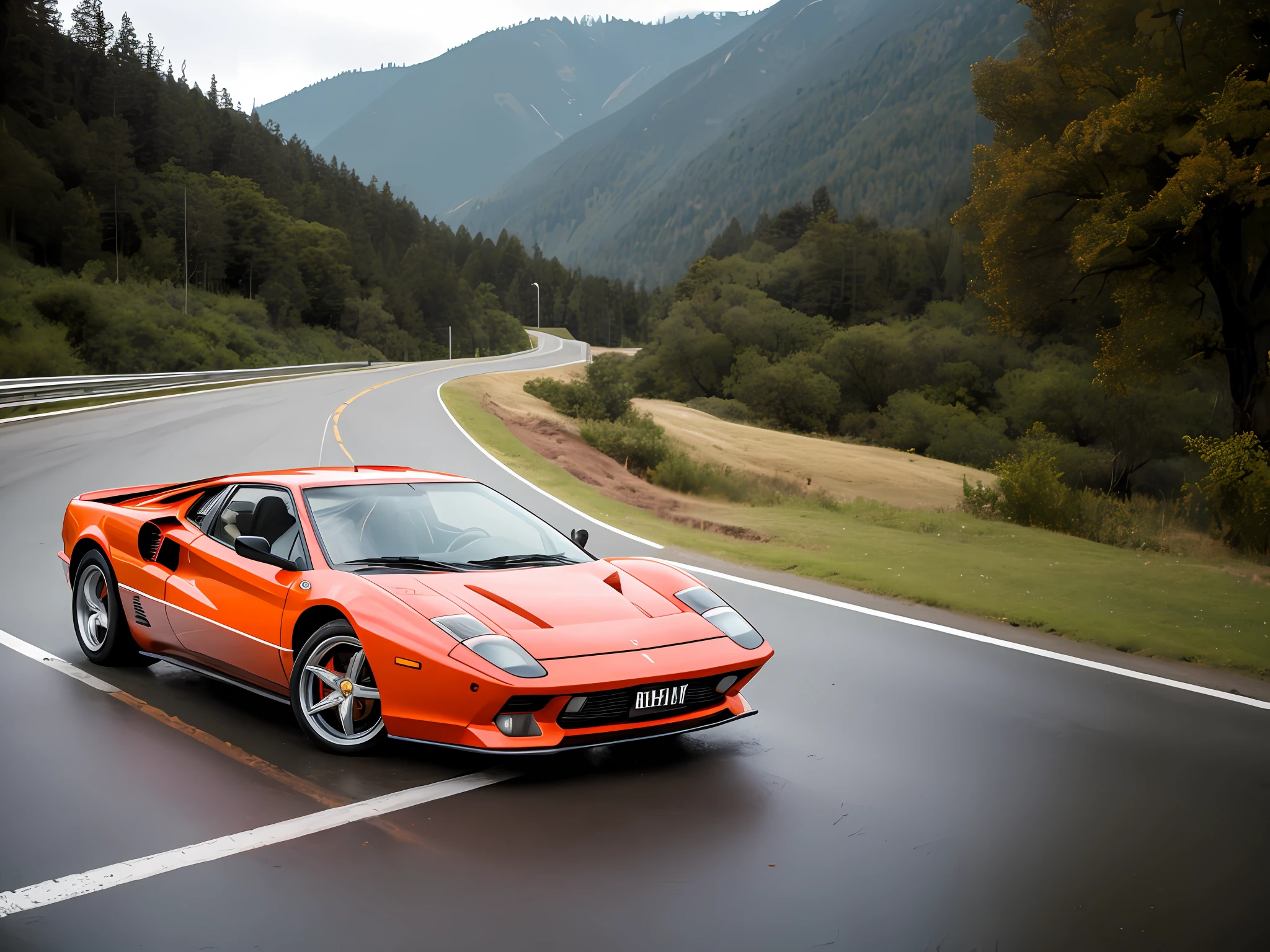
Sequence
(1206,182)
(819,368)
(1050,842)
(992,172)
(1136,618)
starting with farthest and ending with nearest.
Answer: (819,368), (992,172), (1206,182), (1136,618), (1050,842)

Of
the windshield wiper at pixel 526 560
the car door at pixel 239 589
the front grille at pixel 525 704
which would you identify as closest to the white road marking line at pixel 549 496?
the windshield wiper at pixel 526 560

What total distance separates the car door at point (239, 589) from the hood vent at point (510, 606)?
101 centimetres

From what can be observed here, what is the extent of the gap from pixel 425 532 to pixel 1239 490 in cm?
1531

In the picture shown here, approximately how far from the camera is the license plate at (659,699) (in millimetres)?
4969

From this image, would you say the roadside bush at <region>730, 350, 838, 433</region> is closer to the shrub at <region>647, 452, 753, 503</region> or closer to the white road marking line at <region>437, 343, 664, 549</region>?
the white road marking line at <region>437, 343, 664, 549</region>

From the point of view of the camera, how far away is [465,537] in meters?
6.26

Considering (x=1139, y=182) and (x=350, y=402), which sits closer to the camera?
(x=1139, y=182)

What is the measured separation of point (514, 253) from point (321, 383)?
152593mm

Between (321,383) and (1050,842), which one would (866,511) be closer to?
(1050,842)

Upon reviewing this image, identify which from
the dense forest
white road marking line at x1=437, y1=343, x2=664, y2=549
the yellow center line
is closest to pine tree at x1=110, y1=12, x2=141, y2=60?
the dense forest

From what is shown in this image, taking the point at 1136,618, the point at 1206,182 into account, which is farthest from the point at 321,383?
the point at 1136,618

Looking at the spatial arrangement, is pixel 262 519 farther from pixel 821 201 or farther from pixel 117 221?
pixel 821 201

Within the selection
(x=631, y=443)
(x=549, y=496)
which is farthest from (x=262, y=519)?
(x=631, y=443)

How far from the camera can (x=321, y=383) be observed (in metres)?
48.0
